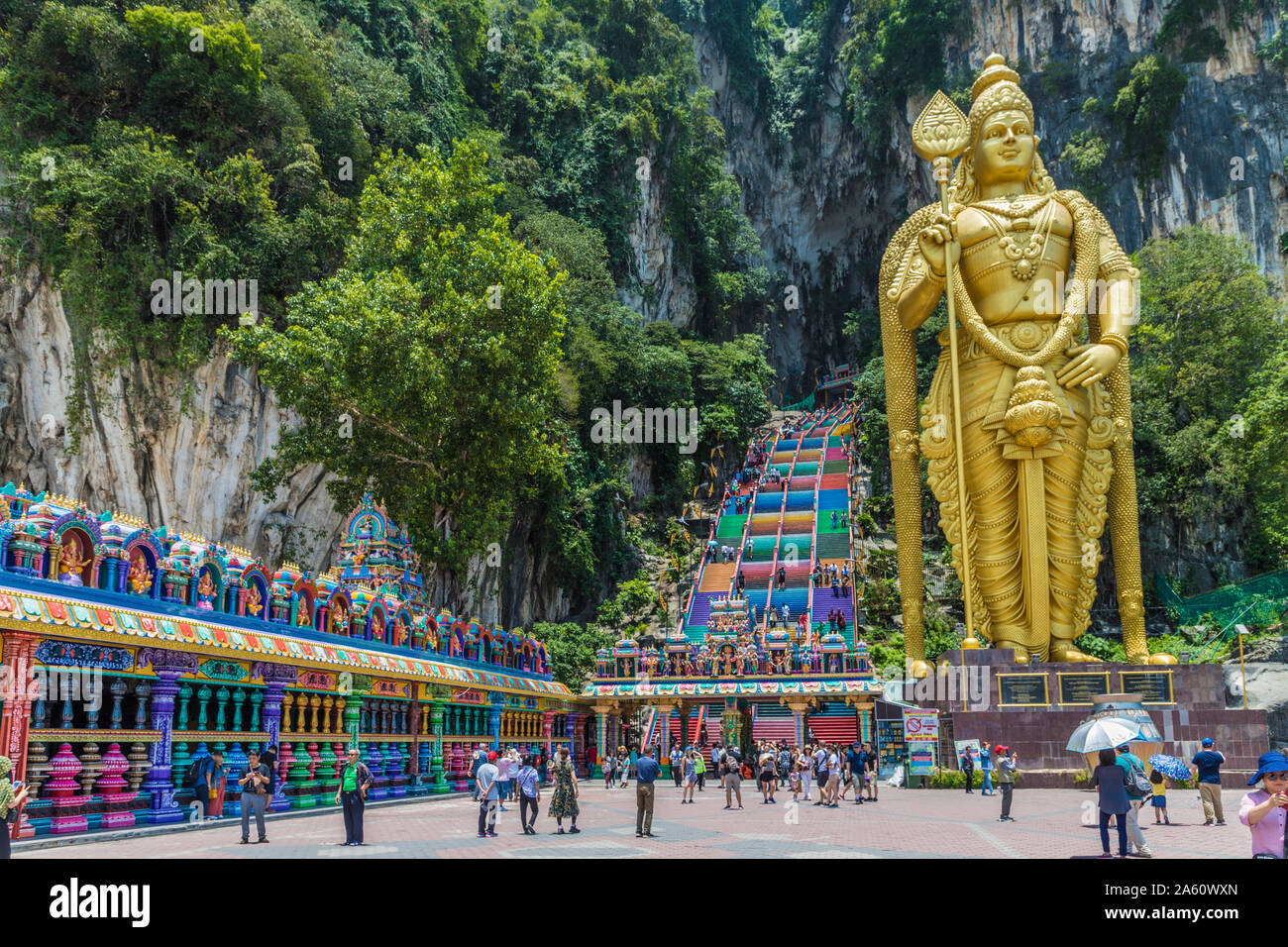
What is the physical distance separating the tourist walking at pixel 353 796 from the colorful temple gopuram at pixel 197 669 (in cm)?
253

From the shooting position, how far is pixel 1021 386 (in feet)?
50.9

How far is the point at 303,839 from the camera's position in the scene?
31.2ft

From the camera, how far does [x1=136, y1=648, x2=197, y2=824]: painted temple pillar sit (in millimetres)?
10031

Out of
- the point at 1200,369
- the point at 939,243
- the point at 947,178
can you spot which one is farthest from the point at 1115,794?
the point at 1200,369

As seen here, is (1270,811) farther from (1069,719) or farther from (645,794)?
(1069,719)

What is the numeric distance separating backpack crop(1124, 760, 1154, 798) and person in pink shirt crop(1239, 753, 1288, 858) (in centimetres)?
266

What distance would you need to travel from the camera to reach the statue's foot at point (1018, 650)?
15.7 meters

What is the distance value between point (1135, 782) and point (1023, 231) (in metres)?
11.0

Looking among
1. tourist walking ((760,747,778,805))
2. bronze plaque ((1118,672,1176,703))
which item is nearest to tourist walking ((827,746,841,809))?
tourist walking ((760,747,778,805))
